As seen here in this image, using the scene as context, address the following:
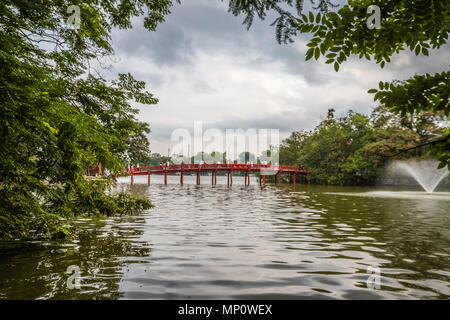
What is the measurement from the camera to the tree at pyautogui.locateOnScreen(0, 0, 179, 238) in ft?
14.4

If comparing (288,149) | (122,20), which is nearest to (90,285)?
(122,20)

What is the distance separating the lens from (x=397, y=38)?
2664 mm

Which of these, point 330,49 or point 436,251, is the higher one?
point 330,49

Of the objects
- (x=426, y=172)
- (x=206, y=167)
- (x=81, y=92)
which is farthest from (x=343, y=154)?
(x=81, y=92)

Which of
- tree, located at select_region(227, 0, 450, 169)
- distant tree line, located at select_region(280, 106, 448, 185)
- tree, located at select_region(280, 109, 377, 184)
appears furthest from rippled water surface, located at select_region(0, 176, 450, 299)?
tree, located at select_region(280, 109, 377, 184)

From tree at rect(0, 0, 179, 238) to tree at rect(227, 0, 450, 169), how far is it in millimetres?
3676

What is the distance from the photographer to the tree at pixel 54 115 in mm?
4398

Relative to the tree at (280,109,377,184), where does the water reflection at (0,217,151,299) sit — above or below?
below

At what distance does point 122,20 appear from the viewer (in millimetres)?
7090

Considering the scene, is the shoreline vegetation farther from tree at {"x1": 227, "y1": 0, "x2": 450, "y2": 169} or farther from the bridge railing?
the bridge railing

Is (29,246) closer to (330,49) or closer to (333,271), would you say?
(333,271)

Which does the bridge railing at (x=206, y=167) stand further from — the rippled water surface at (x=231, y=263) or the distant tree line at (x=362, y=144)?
the rippled water surface at (x=231, y=263)

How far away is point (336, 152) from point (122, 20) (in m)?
50.1

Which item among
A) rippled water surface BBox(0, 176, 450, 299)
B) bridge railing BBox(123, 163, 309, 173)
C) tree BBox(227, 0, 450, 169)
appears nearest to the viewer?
tree BBox(227, 0, 450, 169)
